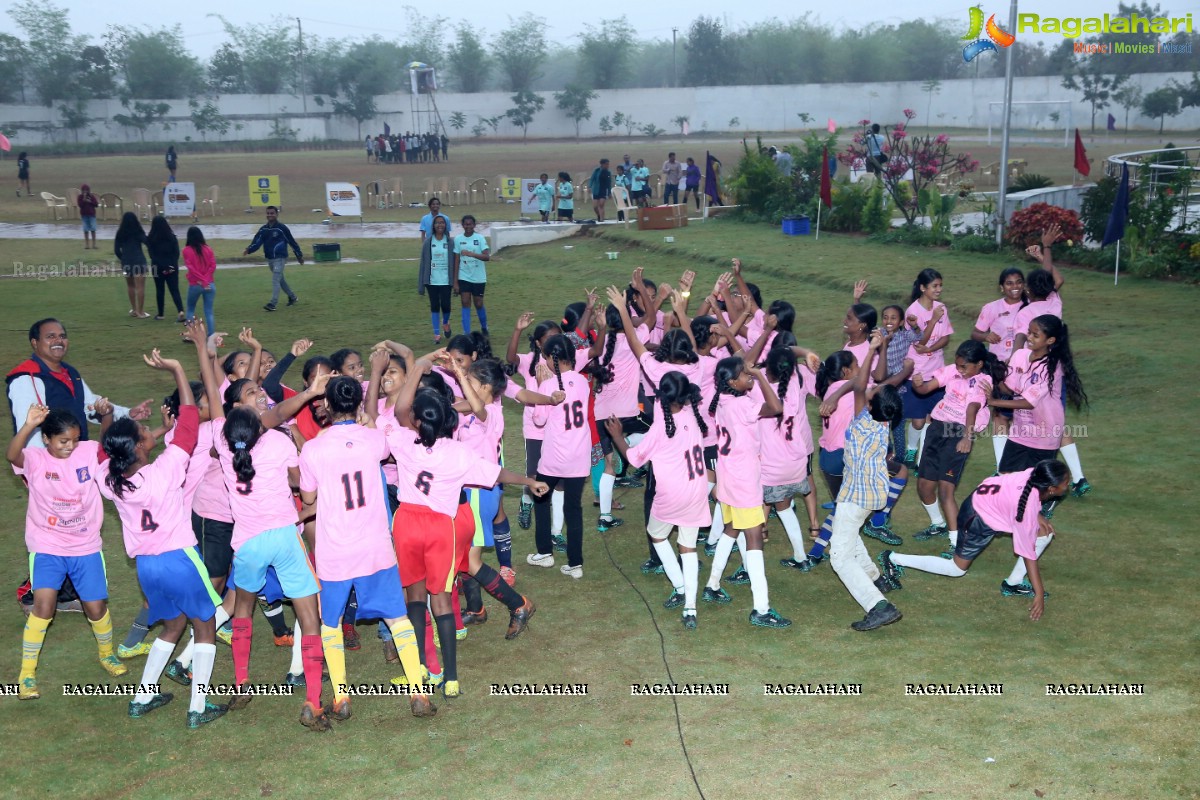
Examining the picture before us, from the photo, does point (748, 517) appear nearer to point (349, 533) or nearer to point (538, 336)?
point (538, 336)

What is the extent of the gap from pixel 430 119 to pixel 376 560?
80621 mm

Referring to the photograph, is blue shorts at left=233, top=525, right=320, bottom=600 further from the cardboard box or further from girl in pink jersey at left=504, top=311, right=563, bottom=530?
the cardboard box

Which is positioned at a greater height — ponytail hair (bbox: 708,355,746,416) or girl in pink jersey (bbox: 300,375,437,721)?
ponytail hair (bbox: 708,355,746,416)

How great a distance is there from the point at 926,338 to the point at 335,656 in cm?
601

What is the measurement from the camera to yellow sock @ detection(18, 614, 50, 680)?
604cm

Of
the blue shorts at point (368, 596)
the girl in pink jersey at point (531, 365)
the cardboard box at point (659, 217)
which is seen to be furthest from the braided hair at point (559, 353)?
the cardboard box at point (659, 217)

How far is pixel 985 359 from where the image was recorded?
7.88 m

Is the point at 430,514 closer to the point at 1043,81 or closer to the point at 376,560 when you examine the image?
the point at 376,560

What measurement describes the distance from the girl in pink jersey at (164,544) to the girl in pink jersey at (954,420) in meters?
5.27

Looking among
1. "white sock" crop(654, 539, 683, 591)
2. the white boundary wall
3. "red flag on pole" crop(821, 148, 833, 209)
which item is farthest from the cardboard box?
the white boundary wall

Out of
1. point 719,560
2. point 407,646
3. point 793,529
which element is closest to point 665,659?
point 719,560

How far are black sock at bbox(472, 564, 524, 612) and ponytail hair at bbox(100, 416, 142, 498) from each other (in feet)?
6.95

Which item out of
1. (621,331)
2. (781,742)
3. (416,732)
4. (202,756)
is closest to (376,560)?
(416,732)

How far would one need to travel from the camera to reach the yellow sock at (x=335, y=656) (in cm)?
572
